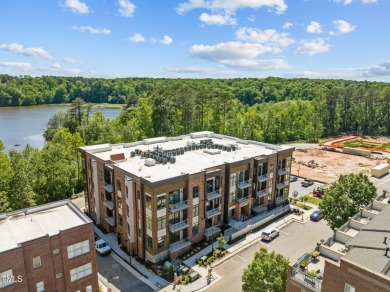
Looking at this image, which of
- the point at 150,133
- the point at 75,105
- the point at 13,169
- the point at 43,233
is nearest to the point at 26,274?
the point at 43,233

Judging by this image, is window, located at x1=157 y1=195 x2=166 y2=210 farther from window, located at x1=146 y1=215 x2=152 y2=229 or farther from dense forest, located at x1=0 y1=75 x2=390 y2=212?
dense forest, located at x1=0 y1=75 x2=390 y2=212

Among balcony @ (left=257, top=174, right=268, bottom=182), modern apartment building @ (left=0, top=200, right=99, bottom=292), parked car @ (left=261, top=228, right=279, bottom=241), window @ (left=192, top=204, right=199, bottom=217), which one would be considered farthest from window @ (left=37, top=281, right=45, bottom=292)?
balcony @ (left=257, top=174, right=268, bottom=182)

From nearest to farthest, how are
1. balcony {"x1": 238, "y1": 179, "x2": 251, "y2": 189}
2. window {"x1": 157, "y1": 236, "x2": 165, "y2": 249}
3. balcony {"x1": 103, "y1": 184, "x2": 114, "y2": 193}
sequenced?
window {"x1": 157, "y1": 236, "x2": 165, "y2": 249}
balcony {"x1": 103, "y1": 184, "x2": 114, "y2": 193}
balcony {"x1": 238, "y1": 179, "x2": 251, "y2": 189}

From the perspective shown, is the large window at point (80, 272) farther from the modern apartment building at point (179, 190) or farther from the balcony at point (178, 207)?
the balcony at point (178, 207)

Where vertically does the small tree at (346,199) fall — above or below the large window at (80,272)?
above

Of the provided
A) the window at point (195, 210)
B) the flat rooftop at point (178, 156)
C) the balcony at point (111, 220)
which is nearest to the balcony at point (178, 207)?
the window at point (195, 210)

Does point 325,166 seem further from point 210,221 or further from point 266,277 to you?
point 266,277
